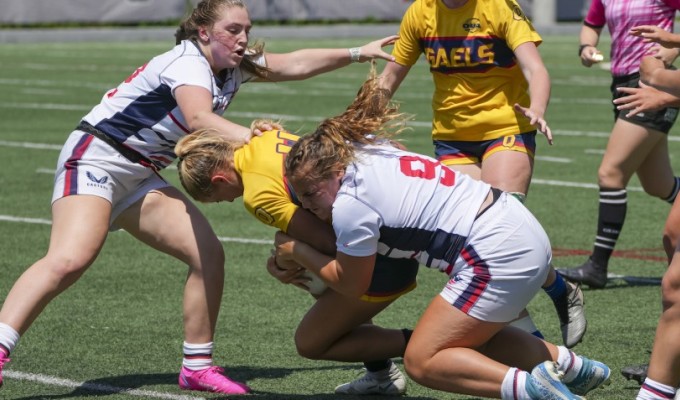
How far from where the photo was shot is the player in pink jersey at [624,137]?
855cm

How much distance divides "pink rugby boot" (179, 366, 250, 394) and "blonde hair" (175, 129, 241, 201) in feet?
3.15

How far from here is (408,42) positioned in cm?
755

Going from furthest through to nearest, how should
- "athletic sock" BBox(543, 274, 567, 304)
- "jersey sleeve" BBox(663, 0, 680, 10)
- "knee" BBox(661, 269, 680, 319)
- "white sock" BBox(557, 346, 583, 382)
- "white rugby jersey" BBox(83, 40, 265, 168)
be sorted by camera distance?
"jersey sleeve" BBox(663, 0, 680, 10)
"athletic sock" BBox(543, 274, 567, 304)
"white rugby jersey" BBox(83, 40, 265, 168)
"white sock" BBox(557, 346, 583, 382)
"knee" BBox(661, 269, 680, 319)

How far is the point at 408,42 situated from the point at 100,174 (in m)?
2.16

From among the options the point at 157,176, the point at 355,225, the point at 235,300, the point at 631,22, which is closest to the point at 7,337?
the point at 157,176

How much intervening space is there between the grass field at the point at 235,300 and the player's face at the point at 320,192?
3.88ft

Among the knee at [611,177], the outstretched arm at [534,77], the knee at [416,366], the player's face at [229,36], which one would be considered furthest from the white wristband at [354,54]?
the knee at [611,177]

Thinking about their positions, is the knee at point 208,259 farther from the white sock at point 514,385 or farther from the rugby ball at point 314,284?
the white sock at point 514,385

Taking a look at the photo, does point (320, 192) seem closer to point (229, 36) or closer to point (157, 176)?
point (229, 36)

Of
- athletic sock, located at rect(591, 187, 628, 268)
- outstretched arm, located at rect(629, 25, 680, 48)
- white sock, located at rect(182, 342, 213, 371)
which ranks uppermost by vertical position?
outstretched arm, located at rect(629, 25, 680, 48)

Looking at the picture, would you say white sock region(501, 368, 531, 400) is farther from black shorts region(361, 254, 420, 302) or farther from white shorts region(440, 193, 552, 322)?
black shorts region(361, 254, 420, 302)

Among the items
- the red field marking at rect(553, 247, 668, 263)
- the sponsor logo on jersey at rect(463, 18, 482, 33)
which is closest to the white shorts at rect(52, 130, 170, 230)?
the sponsor logo on jersey at rect(463, 18, 482, 33)

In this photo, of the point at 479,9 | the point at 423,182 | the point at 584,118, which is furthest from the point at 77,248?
the point at 584,118

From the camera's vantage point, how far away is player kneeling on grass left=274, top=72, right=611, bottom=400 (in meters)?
5.18
